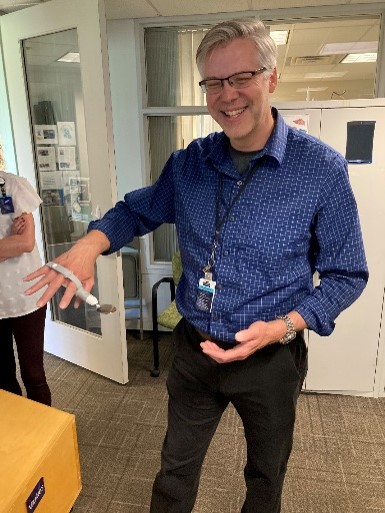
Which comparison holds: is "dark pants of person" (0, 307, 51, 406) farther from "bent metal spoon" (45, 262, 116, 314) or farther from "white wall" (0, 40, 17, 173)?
"white wall" (0, 40, 17, 173)

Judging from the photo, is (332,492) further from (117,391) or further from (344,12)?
(344,12)

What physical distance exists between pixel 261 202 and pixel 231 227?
10cm

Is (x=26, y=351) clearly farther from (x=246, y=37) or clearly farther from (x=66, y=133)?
(x=246, y=37)

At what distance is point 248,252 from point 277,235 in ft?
0.29

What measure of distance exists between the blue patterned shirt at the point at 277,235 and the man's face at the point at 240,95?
69mm

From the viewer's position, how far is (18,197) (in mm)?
1785

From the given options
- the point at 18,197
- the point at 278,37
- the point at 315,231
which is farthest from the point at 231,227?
the point at 278,37

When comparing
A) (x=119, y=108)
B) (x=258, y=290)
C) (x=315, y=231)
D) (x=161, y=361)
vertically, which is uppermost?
(x=119, y=108)

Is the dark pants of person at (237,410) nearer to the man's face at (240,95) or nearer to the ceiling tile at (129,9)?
the man's face at (240,95)

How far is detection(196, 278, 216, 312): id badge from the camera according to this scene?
3.75ft

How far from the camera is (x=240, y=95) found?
1027mm

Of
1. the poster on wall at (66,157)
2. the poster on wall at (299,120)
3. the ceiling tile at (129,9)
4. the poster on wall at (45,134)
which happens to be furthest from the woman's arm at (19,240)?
the ceiling tile at (129,9)

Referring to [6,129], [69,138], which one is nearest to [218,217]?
[69,138]

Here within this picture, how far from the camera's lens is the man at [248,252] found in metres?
1.03
